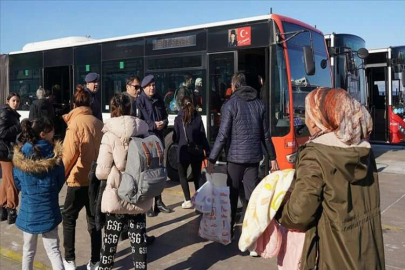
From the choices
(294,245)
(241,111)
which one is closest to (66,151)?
(241,111)

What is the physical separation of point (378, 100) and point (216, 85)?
27.8ft

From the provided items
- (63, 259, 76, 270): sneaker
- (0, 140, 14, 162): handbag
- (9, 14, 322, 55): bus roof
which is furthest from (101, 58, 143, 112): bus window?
(63, 259, 76, 270): sneaker

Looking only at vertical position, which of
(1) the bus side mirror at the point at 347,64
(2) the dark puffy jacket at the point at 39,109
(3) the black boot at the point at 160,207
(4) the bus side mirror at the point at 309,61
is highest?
(1) the bus side mirror at the point at 347,64

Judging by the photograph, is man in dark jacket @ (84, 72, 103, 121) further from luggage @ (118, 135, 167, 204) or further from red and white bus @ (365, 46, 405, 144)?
red and white bus @ (365, 46, 405, 144)

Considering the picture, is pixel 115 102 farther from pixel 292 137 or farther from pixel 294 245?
pixel 292 137

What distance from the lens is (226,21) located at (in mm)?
7996

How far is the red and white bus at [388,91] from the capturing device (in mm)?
12664

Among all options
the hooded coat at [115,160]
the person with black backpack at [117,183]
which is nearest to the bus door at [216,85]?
the person with black backpack at [117,183]

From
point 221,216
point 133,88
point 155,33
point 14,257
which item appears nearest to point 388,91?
point 155,33

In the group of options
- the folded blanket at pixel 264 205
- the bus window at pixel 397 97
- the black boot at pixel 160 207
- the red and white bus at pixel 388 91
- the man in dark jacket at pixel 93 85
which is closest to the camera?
the folded blanket at pixel 264 205

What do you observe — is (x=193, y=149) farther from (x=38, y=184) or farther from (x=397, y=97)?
(x=397, y=97)

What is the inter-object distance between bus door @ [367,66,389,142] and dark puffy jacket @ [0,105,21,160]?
459 inches

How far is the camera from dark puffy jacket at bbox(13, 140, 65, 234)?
342 centimetres

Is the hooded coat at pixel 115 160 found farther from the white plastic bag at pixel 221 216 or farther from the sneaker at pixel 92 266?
the white plastic bag at pixel 221 216
